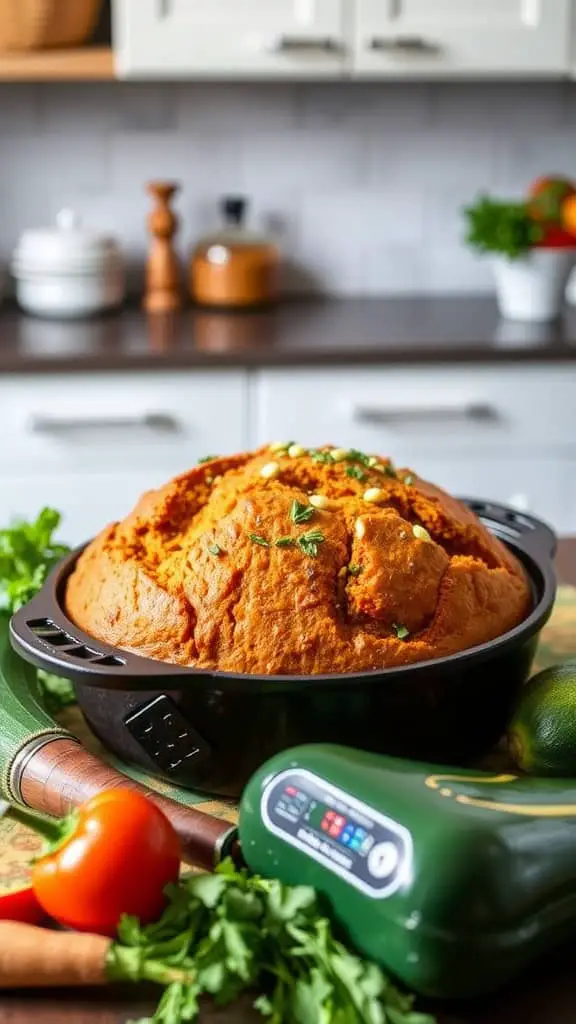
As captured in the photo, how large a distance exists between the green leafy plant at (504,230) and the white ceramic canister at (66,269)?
76 cm

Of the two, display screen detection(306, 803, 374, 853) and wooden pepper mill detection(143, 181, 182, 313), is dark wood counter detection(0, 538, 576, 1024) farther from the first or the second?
wooden pepper mill detection(143, 181, 182, 313)

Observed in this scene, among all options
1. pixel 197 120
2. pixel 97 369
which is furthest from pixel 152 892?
pixel 197 120

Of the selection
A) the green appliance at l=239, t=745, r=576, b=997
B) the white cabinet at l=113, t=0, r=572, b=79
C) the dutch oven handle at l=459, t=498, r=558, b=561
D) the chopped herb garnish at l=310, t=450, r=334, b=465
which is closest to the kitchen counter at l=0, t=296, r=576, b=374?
the white cabinet at l=113, t=0, r=572, b=79

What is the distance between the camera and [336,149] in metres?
3.16

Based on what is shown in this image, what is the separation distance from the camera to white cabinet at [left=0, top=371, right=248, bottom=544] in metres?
2.49

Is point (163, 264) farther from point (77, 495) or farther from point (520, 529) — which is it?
point (520, 529)

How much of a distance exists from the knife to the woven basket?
188 cm

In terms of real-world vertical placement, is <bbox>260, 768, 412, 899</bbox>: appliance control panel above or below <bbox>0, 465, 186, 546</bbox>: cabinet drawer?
above

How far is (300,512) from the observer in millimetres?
1052

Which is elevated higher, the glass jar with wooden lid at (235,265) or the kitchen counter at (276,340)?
the glass jar with wooden lid at (235,265)

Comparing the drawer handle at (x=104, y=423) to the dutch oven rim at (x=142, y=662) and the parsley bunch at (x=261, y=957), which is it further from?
the parsley bunch at (x=261, y=957)

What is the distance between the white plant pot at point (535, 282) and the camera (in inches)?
111

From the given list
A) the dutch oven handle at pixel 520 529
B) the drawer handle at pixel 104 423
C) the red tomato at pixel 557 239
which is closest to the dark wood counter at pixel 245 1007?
the dutch oven handle at pixel 520 529

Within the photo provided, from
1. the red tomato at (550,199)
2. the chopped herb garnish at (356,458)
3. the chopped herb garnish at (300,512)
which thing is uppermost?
the red tomato at (550,199)
